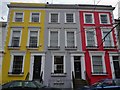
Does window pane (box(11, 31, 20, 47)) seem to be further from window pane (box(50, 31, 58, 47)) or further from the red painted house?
the red painted house

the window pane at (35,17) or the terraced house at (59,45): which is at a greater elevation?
the window pane at (35,17)

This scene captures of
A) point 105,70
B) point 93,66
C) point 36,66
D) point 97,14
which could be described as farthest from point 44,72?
point 97,14

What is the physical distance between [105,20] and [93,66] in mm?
6142

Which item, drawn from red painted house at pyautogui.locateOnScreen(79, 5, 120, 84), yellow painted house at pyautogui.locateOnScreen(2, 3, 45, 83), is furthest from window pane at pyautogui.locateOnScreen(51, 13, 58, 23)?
red painted house at pyautogui.locateOnScreen(79, 5, 120, 84)

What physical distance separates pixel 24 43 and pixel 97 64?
8.38m

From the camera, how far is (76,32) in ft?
64.3

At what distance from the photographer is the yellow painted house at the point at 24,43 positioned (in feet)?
57.9

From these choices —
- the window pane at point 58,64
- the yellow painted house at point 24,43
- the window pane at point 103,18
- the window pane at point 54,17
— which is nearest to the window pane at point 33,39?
the yellow painted house at point 24,43

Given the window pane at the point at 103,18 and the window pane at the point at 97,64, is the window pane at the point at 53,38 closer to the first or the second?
the window pane at the point at 97,64

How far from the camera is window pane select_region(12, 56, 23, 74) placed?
1770 cm

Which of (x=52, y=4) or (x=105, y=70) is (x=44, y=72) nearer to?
(x=105, y=70)

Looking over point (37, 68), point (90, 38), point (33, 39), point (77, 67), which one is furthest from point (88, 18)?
point (37, 68)

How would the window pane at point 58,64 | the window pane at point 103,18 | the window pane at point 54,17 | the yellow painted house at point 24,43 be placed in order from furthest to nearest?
the window pane at point 103,18, the window pane at point 54,17, the window pane at point 58,64, the yellow painted house at point 24,43

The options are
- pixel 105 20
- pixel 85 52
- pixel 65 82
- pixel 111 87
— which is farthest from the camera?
pixel 105 20
